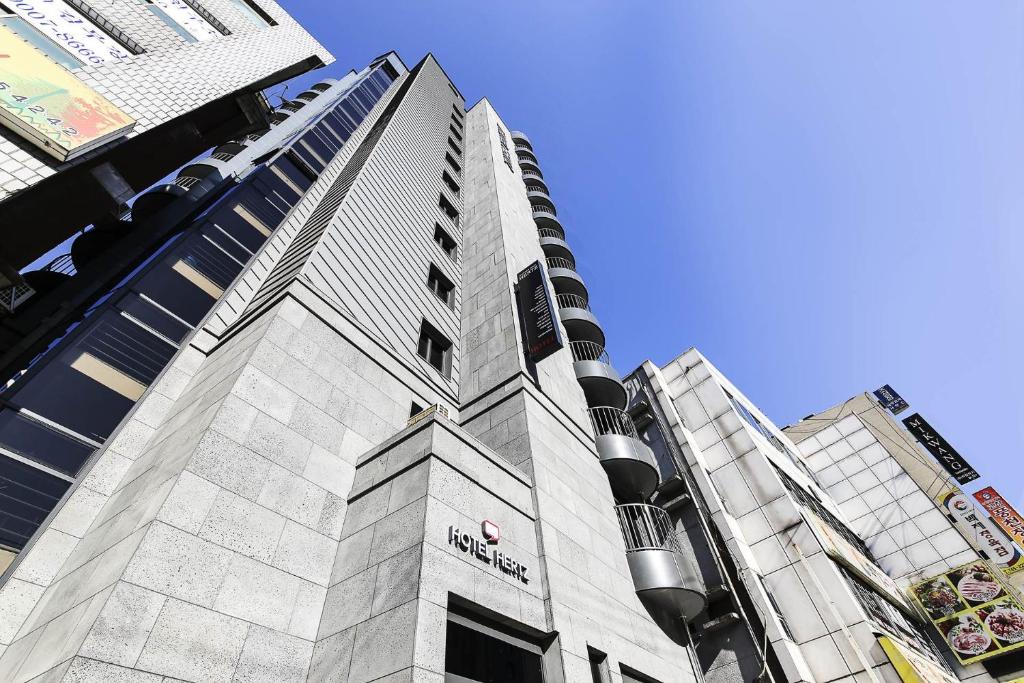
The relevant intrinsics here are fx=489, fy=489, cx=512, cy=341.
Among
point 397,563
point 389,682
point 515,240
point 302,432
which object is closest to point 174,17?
point 515,240

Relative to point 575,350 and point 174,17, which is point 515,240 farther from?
point 174,17

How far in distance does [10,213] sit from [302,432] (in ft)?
35.6

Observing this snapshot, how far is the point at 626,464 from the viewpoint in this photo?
16688 millimetres

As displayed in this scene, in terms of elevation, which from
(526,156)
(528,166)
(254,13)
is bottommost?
(254,13)

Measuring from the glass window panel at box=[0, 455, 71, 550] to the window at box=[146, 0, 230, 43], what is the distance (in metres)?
19.8

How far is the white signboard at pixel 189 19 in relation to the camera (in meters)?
21.2

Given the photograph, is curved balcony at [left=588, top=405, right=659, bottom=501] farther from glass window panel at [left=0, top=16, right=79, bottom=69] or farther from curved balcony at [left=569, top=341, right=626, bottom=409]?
glass window panel at [left=0, top=16, right=79, bottom=69]

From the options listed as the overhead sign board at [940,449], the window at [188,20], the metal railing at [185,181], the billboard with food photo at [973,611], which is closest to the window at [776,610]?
the billboard with food photo at [973,611]

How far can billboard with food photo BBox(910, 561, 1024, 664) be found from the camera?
21.0 metres

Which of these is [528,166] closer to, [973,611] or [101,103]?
[101,103]

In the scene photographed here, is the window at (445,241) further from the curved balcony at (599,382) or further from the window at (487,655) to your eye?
the window at (487,655)

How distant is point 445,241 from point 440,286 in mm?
4118

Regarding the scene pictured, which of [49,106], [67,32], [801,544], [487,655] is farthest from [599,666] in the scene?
[67,32]

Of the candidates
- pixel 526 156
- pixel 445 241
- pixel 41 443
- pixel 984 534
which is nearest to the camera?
pixel 41 443
